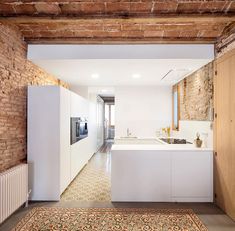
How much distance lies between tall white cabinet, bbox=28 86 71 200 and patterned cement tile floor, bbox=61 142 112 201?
0.39 meters

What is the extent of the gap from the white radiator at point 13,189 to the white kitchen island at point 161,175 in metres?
1.43

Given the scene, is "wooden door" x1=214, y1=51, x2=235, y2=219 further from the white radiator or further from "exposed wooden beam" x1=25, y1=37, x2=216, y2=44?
the white radiator

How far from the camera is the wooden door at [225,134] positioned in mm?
3189

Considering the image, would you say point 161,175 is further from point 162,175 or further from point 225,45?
point 225,45

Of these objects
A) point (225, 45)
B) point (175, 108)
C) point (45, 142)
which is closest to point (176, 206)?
point (45, 142)

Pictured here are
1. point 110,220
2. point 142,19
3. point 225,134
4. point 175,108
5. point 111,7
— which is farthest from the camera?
point 175,108

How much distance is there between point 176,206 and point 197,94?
7.63 ft

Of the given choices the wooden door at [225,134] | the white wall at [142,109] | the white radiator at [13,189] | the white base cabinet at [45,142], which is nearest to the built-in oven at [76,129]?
the white base cabinet at [45,142]

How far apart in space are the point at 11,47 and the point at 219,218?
4039mm

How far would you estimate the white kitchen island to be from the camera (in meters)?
3.72

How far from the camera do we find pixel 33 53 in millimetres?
3863

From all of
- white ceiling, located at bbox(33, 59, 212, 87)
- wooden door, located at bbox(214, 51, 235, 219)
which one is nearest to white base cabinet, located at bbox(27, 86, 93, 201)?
white ceiling, located at bbox(33, 59, 212, 87)

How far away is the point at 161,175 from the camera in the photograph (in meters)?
3.71

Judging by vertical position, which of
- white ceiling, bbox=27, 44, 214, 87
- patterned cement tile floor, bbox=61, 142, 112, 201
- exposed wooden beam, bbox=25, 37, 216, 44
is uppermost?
exposed wooden beam, bbox=25, 37, 216, 44
